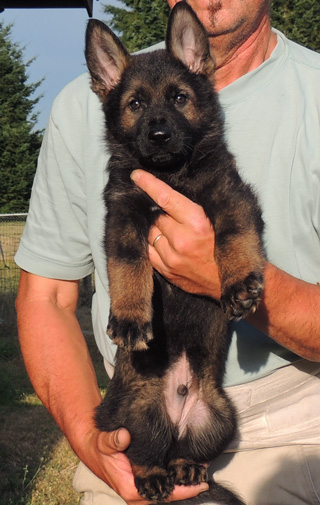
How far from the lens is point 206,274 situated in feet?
9.11

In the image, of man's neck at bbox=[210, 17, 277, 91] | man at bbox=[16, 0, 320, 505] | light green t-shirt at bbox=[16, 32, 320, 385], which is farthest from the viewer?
man's neck at bbox=[210, 17, 277, 91]

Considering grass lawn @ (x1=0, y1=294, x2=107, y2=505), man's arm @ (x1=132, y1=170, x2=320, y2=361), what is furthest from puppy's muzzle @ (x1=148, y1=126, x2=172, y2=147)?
grass lawn @ (x1=0, y1=294, x2=107, y2=505)

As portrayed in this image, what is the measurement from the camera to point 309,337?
2963mm

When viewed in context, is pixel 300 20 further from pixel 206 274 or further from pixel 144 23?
pixel 206 274

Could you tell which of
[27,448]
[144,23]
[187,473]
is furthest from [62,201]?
[144,23]

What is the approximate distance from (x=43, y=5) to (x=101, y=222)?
3.92 meters

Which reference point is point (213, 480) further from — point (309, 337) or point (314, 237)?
point (314, 237)

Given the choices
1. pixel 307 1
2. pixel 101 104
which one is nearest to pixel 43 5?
pixel 101 104

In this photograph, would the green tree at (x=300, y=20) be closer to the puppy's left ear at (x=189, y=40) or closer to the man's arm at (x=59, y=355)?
the puppy's left ear at (x=189, y=40)

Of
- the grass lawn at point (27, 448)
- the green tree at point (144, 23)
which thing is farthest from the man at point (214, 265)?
the green tree at point (144, 23)

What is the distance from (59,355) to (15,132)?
17.9 metres

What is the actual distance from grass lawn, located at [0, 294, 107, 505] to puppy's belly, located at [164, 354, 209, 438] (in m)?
2.95

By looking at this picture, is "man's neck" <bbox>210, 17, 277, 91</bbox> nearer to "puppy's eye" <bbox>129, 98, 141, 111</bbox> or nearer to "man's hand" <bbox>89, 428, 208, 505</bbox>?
"puppy's eye" <bbox>129, 98, 141, 111</bbox>

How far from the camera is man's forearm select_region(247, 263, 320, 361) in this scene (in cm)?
284
